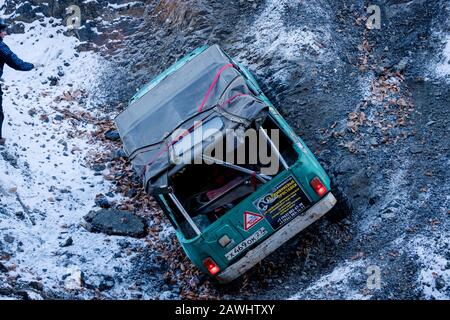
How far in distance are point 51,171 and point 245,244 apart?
4.09m

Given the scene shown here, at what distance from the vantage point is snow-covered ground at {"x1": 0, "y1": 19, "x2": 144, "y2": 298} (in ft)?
24.5

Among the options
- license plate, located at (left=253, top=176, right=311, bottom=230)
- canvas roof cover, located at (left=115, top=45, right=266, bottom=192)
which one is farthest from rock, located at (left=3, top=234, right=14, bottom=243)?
license plate, located at (left=253, top=176, right=311, bottom=230)

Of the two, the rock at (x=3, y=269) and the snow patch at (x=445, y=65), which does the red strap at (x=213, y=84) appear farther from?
the snow patch at (x=445, y=65)

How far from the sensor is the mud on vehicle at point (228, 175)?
6410 mm

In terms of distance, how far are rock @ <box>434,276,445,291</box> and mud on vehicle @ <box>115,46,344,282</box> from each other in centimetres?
150

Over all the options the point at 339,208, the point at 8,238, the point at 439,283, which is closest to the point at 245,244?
the point at 339,208

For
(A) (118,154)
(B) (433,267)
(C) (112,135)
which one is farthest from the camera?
(C) (112,135)

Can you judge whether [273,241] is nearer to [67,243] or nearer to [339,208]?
[339,208]

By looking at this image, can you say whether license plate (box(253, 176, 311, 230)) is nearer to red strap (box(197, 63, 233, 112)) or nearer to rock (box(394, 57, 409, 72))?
red strap (box(197, 63, 233, 112))

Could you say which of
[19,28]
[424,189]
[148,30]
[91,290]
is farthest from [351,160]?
[19,28]

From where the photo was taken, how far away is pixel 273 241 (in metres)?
6.87

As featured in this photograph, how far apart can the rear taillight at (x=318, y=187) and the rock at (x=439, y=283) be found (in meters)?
1.59

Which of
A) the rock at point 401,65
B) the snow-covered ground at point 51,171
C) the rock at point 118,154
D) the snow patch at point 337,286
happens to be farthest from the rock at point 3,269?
the rock at point 401,65

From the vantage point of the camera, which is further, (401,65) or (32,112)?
(32,112)
